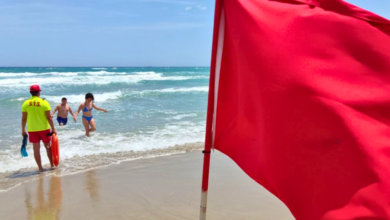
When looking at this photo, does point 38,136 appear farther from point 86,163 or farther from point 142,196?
point 142,196

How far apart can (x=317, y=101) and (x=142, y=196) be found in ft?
13.8

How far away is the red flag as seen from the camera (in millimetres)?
1718

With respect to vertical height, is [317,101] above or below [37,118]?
above

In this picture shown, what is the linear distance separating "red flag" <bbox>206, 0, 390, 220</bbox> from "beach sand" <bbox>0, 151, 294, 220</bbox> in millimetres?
2941

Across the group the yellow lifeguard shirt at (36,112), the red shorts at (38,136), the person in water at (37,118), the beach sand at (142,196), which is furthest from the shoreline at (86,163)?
the yellow lifeguard shirt at (36,112)

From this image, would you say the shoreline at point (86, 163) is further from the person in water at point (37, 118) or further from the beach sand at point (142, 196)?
the person in water at point (37, 118)

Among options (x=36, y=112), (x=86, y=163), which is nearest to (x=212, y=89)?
(x=36, y=112)

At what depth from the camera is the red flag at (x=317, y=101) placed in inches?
67.6

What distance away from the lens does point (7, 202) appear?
550cm

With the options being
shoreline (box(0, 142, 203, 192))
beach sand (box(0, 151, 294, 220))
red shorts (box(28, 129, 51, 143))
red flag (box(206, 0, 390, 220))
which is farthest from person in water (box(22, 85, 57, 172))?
red flag (box(206, 0, 390, 220))

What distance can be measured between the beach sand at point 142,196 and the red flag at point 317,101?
2.94 metres

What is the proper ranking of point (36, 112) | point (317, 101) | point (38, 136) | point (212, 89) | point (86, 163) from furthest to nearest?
point (86, 163), point (38, 136), point (36, 112), point (212, 89), point (317, 101)

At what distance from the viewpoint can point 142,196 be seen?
558 centimetres

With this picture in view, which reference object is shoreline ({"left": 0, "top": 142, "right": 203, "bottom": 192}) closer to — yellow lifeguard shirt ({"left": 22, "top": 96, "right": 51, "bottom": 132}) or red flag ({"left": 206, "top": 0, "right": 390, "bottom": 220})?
yellow lifeguard shirt ({"left": 22, "top": 96, "right": 51, "bottom": 132})
